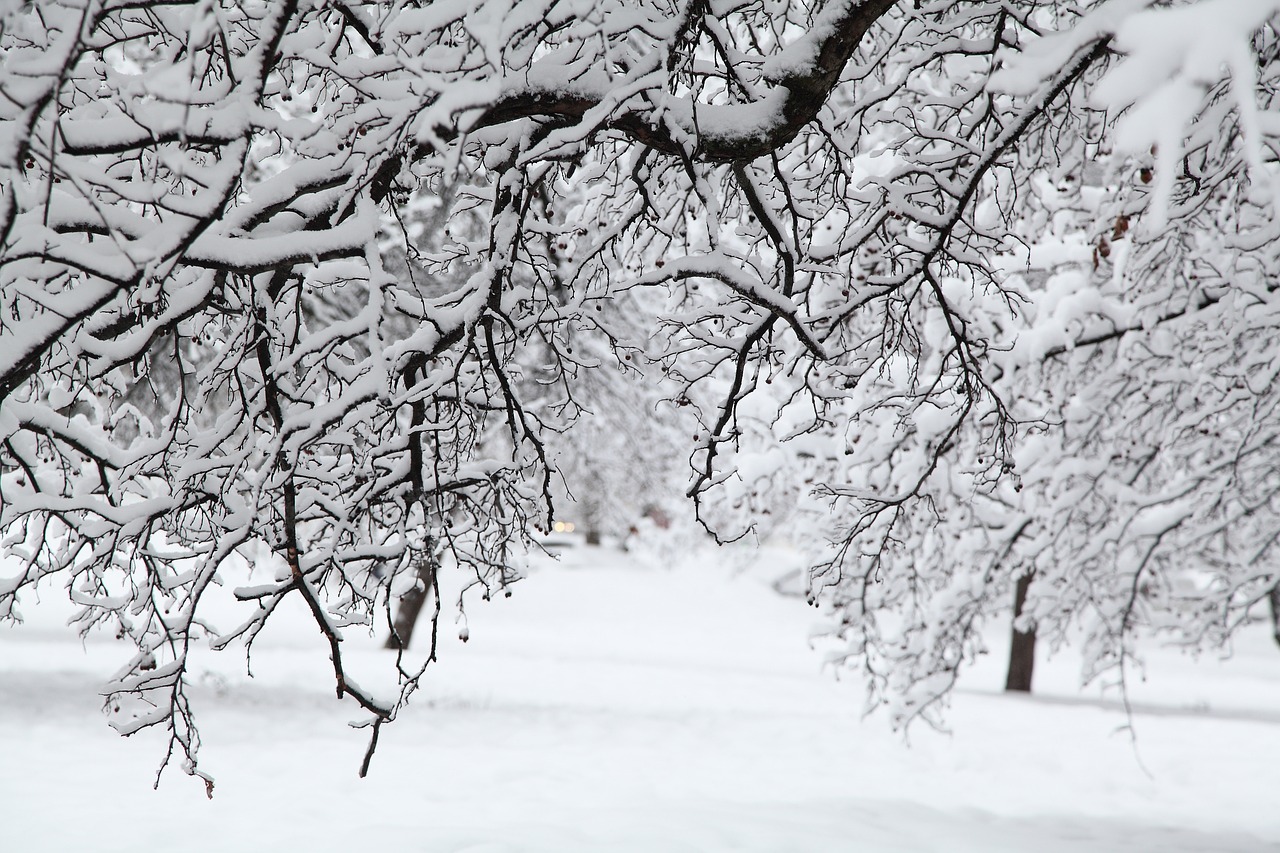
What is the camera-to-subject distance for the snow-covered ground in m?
4.51

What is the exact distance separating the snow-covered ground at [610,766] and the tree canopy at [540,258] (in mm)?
1156

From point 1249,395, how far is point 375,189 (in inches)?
190

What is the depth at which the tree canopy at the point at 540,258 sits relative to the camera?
2041mm

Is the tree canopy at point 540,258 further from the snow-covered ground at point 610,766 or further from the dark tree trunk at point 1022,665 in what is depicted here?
the dark tree trunk at point 1022,665

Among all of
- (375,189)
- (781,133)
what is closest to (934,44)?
(781,133)

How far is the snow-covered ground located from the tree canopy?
3.79 ft

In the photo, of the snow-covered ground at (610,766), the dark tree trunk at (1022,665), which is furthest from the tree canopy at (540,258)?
the dark tree trunk at (1022,665)

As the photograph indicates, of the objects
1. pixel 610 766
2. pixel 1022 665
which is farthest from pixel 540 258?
pixel 1022 665

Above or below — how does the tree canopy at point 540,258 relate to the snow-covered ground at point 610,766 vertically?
above

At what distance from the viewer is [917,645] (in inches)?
284

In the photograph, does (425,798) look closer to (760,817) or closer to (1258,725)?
(760,817)

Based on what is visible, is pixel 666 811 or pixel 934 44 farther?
pixel 666 811

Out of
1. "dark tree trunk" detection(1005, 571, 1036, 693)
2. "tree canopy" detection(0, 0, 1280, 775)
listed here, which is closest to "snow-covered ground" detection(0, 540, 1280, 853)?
"dark tree trunk" detection(1005, 571, 1036, 693)

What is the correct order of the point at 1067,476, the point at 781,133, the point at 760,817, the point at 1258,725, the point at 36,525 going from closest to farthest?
the point at 781,133 < the point at 760,817 < the point at 1067,476 < the point at 36,525 < the point at 1258,725
